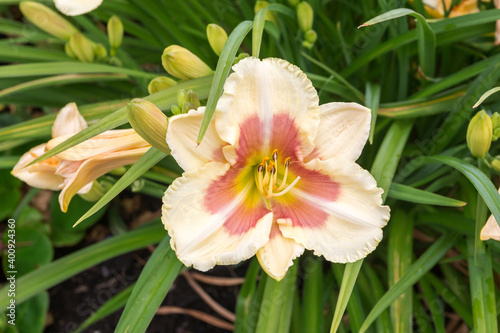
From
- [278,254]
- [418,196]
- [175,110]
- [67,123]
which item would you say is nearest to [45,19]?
[67,123]

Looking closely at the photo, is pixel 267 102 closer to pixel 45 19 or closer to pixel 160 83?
pixel 160 83

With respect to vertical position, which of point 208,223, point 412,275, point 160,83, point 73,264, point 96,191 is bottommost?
point 73,264

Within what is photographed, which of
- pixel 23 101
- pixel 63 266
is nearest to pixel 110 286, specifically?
pixel 63 266

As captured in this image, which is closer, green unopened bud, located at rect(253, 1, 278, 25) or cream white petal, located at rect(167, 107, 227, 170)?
cream white petal, located at rect(167, 107, 227, 170)

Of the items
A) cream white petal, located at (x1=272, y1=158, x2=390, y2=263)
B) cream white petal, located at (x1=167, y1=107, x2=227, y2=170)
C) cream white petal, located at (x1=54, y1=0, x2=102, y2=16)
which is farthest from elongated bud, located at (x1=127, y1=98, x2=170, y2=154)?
cream white petal, located at (x1=54, y1=0, x2=102, y2=16)

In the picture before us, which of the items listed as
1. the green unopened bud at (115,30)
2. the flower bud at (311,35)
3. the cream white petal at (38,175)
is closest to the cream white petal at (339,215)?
the flower bud at (311,35)

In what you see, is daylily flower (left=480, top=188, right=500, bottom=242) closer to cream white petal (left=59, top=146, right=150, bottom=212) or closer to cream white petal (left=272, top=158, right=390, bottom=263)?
cream white petal (left=272, top=158, right=390, bottom=263)

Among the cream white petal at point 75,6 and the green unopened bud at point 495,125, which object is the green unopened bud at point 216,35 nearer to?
the cream white petal at point 75,6
